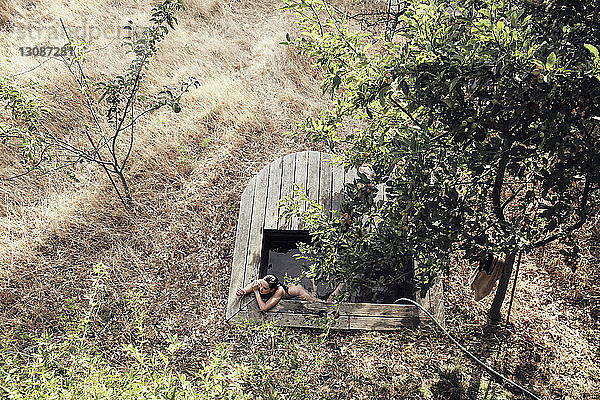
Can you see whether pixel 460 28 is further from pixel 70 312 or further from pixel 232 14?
pixel 232 14

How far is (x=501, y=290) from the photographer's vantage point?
11.0ft

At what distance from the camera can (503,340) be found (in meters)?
3.48

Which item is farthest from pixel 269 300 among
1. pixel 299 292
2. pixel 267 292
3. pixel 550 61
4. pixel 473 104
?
pixel 550 61

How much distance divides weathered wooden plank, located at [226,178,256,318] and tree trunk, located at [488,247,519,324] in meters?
1.94

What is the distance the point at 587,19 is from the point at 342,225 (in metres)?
1.57

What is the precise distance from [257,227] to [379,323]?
1.25m

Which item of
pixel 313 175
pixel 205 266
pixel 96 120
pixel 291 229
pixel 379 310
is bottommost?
pixel 379 310

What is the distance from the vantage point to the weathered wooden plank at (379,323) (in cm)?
327

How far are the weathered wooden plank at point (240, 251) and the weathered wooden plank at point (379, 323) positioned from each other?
870mm

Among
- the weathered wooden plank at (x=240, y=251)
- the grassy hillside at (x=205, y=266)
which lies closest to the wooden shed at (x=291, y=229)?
the weathered wooden plank at (x=240, y=251)

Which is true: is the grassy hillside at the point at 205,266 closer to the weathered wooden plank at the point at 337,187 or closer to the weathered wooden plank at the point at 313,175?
the weathered wooden plank at the point at 313,175

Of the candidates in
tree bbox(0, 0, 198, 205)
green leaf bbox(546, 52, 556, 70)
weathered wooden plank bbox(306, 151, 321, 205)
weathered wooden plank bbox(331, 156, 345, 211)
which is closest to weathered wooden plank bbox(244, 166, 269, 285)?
weathered wooden plank bbox(306, 151, 321, 205)

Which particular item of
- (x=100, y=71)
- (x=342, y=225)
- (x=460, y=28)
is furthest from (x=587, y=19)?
(x=100, y=71)

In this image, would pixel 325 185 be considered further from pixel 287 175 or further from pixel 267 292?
pixel 267 292
